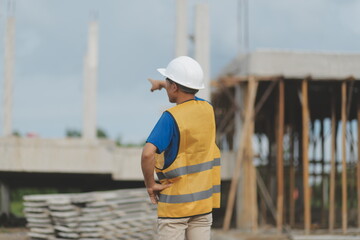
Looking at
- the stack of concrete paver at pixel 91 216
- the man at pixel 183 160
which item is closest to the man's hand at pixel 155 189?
the man at pixel 183 160

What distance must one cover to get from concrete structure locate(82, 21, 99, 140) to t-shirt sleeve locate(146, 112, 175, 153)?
1687 centimetres

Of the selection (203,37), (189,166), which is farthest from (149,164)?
(203,37)

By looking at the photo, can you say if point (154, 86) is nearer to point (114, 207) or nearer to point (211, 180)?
point (211, 180)

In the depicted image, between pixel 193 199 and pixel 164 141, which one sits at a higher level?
pixel 164 141

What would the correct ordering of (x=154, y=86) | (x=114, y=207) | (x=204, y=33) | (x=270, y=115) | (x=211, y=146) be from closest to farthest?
(x=211, y=146) < (x=154, y=86) < (x=114, y=207) < (x=204, y=33) < (x=270, y=115)

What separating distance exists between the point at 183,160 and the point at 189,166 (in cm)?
6

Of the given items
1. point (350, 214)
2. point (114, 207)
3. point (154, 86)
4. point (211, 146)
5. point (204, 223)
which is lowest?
point (350, 214)

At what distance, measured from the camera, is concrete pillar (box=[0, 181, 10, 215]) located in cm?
1859

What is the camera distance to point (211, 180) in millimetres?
3572

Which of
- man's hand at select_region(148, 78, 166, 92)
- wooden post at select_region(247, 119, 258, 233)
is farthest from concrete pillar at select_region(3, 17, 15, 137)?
man's hand at select_region(148, 78, 166, 92)

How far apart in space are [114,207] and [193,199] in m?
7.30

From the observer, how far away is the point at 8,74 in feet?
60.9

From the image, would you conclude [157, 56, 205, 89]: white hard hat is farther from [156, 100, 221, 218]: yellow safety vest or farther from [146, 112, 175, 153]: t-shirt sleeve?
[146, 112, 175, 153]: t-shirt sleeve

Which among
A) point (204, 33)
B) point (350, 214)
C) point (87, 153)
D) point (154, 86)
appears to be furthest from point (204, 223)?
point (350, 214)
